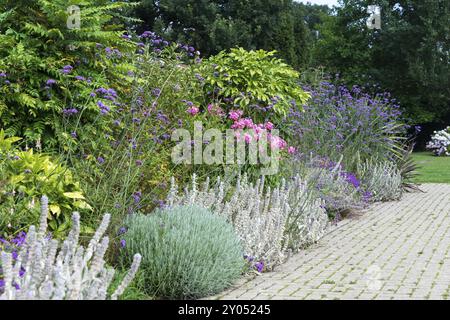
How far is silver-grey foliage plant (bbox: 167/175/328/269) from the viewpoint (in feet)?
19.5

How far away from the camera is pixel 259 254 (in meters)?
5.95

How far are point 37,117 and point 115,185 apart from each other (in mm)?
1210

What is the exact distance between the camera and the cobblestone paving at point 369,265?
16.6 ft

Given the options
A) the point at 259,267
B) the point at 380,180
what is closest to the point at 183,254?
the point at 259,267

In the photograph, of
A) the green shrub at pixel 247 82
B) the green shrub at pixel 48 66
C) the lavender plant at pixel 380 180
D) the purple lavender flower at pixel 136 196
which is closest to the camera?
the purple lavender flower at pixel 136 196

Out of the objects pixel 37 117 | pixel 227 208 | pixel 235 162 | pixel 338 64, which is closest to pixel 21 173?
pixel 37 117

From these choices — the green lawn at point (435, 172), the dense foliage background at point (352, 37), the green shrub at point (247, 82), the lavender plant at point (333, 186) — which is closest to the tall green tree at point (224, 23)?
the dense foliage background at point (352, 37)

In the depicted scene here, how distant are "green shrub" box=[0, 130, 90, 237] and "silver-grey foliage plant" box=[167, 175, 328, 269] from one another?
3.36 feet

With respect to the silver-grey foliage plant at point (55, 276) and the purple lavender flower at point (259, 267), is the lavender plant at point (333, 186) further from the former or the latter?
the silver-grey foliage plant at point (55, 276)

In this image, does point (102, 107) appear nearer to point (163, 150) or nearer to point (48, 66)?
point (163, 150)

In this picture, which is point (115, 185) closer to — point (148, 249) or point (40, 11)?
point (148, 249)

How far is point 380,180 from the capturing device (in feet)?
37.1

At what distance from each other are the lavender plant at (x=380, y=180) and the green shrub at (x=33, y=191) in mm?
6951

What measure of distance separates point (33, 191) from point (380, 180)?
7708 millimetres
